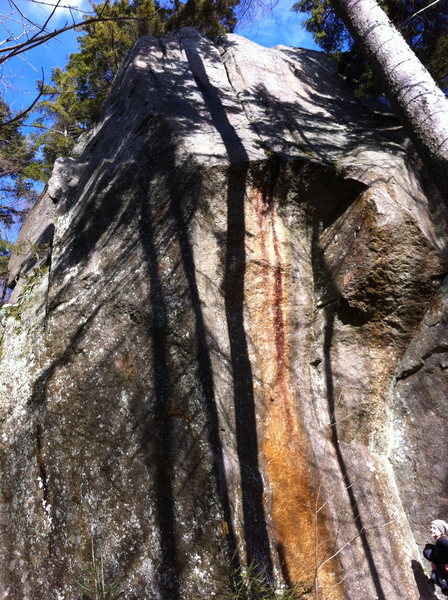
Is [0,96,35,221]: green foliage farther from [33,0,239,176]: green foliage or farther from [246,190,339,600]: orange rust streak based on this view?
[246,190,339,600]: orange rust streak

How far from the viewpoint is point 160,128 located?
5887 millimetres

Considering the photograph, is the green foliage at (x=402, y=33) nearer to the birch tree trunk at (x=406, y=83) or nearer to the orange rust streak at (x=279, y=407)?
the birch tree trunk at (x=406, y=83)

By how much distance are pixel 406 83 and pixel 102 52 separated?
12270 mm

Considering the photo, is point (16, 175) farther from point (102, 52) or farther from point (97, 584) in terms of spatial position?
point (97, 584)

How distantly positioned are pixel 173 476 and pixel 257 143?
441 cm

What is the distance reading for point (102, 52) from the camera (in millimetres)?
13797

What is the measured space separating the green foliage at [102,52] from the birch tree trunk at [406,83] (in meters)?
10.0

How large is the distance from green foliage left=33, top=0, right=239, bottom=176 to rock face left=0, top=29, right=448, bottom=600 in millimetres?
8659

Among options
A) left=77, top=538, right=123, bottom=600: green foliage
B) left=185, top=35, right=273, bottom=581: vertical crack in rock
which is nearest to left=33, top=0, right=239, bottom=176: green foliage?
left=185, top=35, right=273, bottom=581: vertical crack in rock

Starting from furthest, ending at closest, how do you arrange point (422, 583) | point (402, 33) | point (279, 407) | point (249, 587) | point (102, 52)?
point (102, 52) < point (402, 33) < point (279, 407) < point (422, 583) < point (249, 587)

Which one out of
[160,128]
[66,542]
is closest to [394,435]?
[66,542]

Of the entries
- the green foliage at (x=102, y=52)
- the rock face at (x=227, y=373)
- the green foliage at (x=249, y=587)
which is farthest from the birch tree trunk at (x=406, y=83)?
the green foliage at (x=102, y=52)

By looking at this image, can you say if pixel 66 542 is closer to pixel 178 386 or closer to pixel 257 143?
pixel 178 386

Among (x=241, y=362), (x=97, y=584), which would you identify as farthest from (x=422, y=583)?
(x=97, y=584)
